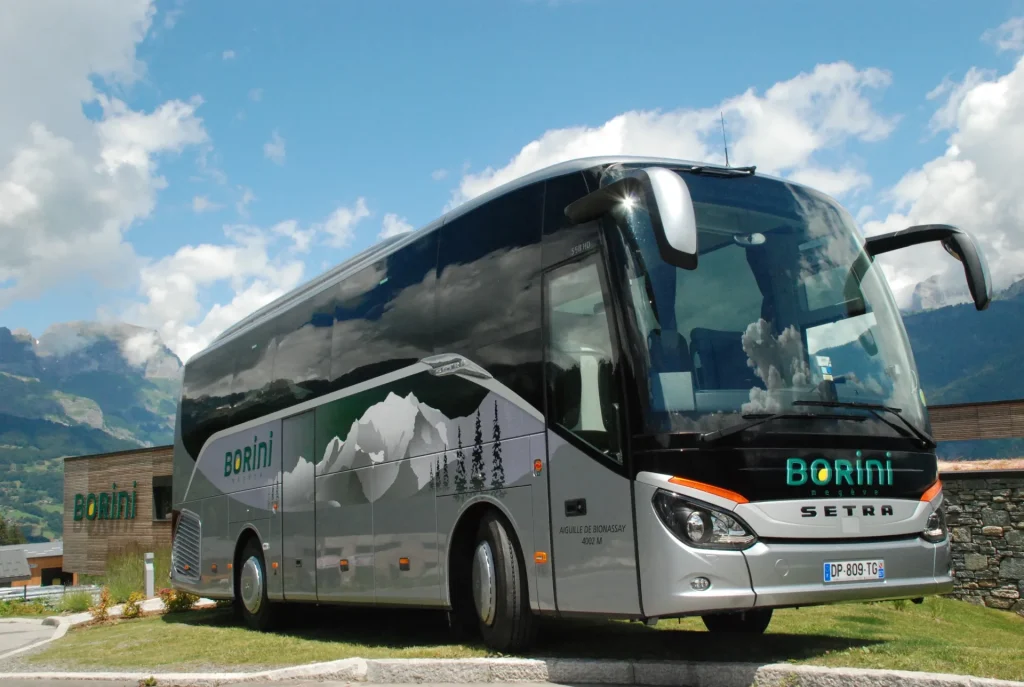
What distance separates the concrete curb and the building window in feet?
143

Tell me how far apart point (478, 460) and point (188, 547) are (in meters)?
8.75

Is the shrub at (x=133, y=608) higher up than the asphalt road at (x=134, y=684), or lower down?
higher up

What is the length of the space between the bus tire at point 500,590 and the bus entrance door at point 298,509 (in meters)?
3.86

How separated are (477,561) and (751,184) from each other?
3799 mm

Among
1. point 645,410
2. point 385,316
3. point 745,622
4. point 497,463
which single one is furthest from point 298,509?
point 645,410

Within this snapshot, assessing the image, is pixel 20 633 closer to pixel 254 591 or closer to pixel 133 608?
pixel 133 608

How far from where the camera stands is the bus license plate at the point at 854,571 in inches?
275

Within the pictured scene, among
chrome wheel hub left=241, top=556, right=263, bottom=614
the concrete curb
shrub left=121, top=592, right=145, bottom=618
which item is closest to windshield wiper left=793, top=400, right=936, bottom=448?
the concrete curb

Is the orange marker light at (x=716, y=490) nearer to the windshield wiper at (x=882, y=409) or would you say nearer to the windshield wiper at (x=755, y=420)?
the windshield wiper at (x=755, y=420)

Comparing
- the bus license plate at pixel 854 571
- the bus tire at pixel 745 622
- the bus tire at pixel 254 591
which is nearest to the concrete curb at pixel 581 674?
the bus license plate at pixel 854 571

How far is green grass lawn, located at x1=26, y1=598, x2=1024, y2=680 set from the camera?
7.28 meters

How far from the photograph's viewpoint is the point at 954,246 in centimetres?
853

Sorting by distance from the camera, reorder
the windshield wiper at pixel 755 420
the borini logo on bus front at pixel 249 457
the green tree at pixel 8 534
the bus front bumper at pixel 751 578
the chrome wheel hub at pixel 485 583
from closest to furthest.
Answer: the bus front bumper at pixel 751 578 → the windshield wiper at pixel 755 420 → the chrome wheel hub at pixel 485 583 → the borini logo on bus front at pixel 249 457 → the green tree at pixel 8 534

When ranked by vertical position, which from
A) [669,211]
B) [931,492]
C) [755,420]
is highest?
[669,211]
